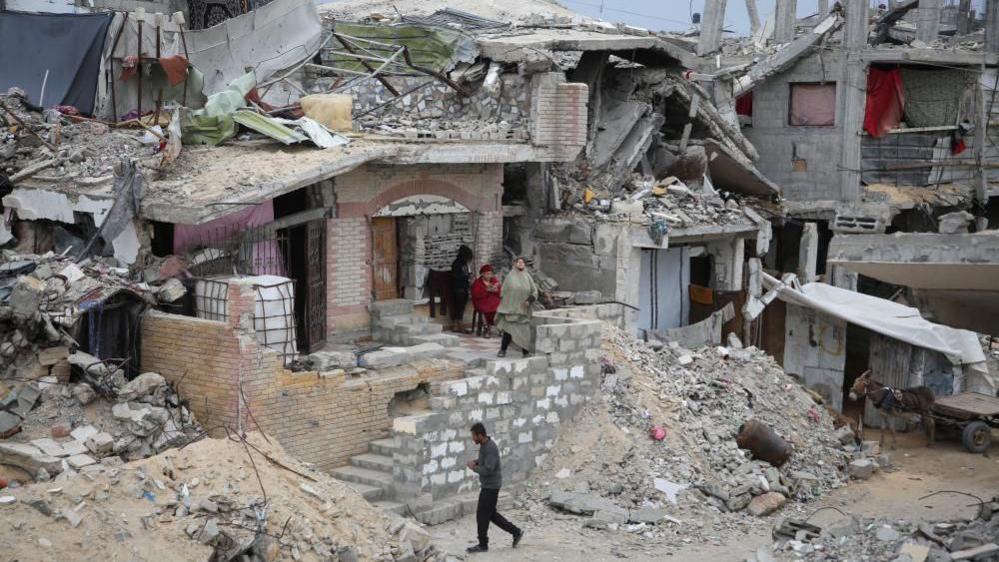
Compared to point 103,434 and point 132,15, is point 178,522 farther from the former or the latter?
point 132,15

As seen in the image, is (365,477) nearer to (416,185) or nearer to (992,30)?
(416,185)

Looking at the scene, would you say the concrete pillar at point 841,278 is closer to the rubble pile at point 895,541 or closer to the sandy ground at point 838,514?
the sandy ground at point 838,514

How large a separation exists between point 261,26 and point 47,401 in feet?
27.5

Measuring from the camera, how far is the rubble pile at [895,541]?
12.8 m

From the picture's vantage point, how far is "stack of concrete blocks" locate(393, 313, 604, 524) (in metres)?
16.0

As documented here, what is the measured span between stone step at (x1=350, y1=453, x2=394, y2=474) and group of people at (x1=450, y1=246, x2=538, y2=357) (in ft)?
8.35

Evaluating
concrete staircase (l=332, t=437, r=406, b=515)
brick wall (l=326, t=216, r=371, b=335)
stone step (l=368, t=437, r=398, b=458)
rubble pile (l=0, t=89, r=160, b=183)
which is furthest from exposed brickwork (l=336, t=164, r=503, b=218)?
concrete staircase (l=332, t=437, r=406, b=515)

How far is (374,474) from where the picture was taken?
52.8 feet

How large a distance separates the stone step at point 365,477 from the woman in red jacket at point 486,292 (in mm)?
4164

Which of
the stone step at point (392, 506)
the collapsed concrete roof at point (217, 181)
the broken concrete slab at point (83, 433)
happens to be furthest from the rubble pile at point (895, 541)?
the collapsed concrete roof at point (217, 181)

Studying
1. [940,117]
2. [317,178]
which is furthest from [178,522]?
[940,117]

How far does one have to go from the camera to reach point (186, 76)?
Answer: 773 inches

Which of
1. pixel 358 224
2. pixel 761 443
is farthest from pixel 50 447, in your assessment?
pixel 761 443

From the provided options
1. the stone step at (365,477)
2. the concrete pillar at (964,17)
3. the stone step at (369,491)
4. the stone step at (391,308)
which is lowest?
the stone step at (369,491)
